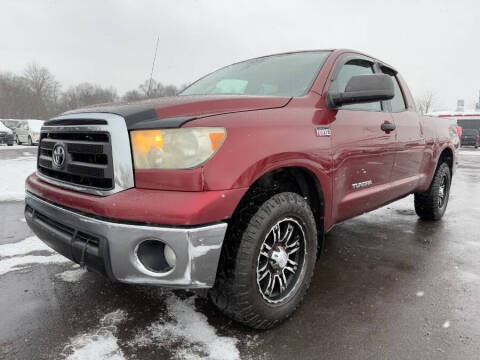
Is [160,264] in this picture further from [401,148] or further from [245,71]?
[401,148]

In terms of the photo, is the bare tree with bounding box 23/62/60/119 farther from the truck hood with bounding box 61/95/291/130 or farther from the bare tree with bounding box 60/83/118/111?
the truck hood with bounding box 61/95/291/130

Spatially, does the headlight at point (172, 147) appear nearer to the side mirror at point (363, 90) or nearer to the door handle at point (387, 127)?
the side mirror at point (363, 90)

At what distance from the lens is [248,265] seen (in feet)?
5.85

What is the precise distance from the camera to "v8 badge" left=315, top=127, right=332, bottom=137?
2193 millimetres

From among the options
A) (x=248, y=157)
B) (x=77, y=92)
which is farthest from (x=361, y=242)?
(x=77, y=92)

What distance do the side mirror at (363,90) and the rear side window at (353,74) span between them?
9.3 inches

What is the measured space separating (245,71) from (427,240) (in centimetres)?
264

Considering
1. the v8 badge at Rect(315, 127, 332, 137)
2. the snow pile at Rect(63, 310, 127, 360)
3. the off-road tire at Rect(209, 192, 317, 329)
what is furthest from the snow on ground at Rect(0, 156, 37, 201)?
the v8 badge at Rect(315, 127, 332, 137)

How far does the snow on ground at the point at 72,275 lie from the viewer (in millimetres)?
2623

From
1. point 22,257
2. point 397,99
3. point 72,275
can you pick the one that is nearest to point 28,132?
point 22,257

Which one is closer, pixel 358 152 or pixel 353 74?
pixel 358 152

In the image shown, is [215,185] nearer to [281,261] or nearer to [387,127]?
[281,261]

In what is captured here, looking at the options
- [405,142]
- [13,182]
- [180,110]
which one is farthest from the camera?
[13,182]

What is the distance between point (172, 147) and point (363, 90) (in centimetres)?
134
